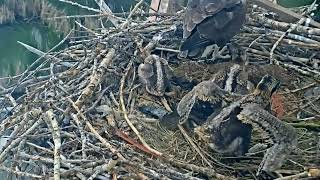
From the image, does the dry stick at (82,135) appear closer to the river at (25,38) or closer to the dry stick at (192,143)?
the dry stick at (192,143)

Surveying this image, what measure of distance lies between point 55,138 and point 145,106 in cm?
58

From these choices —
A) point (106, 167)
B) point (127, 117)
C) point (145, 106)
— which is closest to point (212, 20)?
point (145, 106)

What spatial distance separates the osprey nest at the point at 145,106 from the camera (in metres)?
1.95

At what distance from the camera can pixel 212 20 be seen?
7.95ft

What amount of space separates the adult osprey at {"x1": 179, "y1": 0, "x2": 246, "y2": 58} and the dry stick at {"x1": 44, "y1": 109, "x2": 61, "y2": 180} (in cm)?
79

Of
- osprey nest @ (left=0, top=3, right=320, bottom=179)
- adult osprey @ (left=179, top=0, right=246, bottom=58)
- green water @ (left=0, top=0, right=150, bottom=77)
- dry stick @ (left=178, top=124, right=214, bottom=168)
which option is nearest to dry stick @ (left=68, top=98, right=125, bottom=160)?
osprey nest @ (left=0, top=3, right=320, bottom=179)

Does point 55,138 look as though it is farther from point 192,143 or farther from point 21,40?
point 21,40

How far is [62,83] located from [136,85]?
35 cm

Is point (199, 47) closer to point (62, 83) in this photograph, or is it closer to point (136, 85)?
point (136, 85)

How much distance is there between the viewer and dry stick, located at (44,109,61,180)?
69.2 inches

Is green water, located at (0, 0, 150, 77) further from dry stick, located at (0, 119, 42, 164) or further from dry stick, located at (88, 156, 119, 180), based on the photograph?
dry stick, located at (88, 156, 119, 180)

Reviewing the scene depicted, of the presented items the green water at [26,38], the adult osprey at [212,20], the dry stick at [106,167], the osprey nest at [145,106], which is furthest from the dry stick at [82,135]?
the green water at [26,38]

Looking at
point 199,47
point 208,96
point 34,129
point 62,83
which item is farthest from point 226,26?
point 34,129

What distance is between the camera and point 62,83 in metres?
2.47
